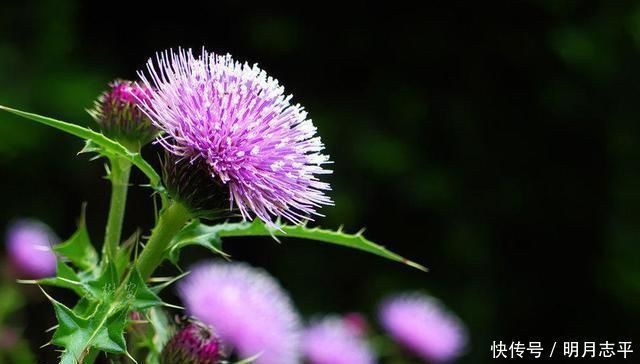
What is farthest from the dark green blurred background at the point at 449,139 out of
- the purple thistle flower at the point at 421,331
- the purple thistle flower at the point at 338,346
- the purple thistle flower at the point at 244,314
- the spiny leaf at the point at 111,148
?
the spiny leaf at the point at 111,148

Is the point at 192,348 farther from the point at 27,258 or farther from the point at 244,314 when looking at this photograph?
the point at 27,258

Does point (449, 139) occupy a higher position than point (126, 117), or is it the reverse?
point (449, 139)

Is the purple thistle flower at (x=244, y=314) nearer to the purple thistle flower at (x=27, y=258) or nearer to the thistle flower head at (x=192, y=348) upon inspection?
the thistle flower head at (x=192, y=348)

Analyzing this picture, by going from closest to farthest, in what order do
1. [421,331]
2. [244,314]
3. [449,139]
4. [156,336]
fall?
[156,336], [244,314], [421,331], [449,139]

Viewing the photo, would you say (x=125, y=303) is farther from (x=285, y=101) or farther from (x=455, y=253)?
(x=455, y=253)

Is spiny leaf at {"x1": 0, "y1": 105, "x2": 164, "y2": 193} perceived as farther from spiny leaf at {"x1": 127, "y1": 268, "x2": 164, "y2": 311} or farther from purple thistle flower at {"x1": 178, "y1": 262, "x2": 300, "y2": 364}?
purple thistle flower at {"x1": 178, "y1": 262, "x2": 300, "y2": 364}

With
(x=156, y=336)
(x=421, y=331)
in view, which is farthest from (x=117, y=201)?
(x=421, y=331)
